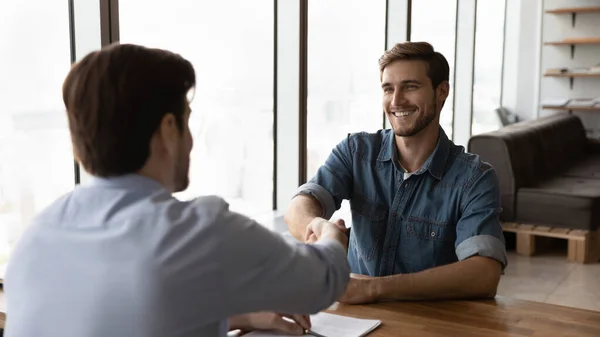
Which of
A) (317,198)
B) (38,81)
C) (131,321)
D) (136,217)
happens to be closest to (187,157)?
(136,217)

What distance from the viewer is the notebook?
1.62 meters

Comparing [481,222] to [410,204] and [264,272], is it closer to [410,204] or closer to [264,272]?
[410,204]

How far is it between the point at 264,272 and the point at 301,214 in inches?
48.9

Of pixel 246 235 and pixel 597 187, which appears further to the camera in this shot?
pixel 597 187

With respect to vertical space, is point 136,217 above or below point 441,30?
below

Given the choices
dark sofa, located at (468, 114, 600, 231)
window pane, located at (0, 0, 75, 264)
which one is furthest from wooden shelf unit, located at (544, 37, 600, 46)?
window pane, located at (0, 0, 75, 264)

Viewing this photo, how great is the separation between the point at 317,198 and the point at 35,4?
1.35 meters

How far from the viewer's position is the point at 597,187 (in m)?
5.36

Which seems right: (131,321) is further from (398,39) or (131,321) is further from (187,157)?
(398,39)

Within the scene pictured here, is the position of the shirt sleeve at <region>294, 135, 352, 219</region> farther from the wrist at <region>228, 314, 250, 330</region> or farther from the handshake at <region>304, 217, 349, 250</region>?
the wrist at <region>228, 314, 250, 330</region>

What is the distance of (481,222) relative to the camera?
6.97ft

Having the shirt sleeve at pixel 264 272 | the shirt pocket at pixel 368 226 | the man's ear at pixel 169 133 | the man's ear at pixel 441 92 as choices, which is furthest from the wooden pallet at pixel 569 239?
the man's ear at pixel 169 133

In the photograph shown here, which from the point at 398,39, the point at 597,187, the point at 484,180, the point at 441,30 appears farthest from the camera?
the point at 441,30

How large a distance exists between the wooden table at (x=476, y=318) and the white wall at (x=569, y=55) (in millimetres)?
6867
